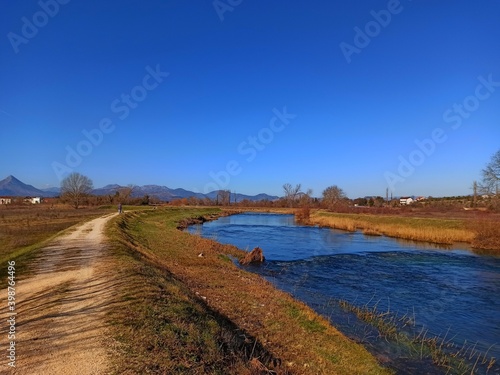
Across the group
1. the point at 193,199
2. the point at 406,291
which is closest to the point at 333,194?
the point at 193,199

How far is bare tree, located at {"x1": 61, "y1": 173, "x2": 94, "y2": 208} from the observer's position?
289ft

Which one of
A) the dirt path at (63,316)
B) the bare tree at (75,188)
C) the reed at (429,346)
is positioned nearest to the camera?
the dirt path at (63,316)

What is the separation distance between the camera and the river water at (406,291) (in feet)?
33.5

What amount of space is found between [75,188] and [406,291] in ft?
313

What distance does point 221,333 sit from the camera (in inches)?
339

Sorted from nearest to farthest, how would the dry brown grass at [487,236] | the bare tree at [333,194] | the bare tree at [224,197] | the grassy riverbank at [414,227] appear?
1. the dry brown grass at [487,236]
2. the grassy riverbank at [414,227]
3. the bare tree at [333,194]
4. the bare tree at [224,197]

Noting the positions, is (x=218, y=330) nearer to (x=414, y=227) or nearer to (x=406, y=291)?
(x=406, y=291)

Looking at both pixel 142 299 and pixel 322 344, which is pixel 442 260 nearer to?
pixel 322 344

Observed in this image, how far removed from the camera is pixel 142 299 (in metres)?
9.70

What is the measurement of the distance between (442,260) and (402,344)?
688 inches

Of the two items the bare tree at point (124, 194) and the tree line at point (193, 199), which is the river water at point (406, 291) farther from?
the bare tree at point (124, 194)

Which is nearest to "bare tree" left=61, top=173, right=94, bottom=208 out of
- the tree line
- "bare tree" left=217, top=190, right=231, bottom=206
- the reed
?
the tree line

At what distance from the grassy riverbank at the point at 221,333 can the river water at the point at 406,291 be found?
1.55 metres

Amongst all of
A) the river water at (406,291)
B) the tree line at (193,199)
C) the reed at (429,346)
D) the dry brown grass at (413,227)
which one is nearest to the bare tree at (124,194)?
the tree line at (193,199)
